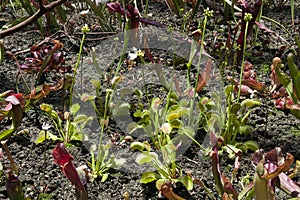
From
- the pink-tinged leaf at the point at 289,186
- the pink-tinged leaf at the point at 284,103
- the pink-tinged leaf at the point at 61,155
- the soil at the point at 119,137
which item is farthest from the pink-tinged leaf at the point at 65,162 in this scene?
the pink-tinged leaf at the point at 284,103

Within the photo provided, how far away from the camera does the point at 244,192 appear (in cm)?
116

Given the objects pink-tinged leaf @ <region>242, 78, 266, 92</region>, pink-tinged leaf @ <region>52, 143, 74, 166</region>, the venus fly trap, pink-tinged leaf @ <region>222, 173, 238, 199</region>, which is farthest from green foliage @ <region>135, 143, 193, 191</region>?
pink-tinged leaf @ <region>242, 78, 266, 92</region>

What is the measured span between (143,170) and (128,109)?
224 mm

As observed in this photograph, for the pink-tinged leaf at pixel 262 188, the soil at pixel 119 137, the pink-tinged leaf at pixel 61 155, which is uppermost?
the pink-tinged leaf at pixel 61 155

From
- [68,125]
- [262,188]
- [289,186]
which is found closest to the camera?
[262,188]

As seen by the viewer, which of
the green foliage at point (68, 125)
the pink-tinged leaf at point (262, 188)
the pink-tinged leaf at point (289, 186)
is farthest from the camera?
the green foliage at point (68, 125)

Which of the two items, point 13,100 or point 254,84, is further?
point 254,84

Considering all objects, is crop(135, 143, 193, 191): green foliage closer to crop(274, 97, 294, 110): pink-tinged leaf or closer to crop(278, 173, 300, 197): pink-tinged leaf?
crop(278, 173, 300, 197): pink-tinged leaf

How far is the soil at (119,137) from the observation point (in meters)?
1.30

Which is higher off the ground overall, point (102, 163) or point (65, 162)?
point (65, 162)

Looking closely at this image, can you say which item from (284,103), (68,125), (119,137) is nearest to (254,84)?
(284,103)

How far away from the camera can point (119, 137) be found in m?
1.49

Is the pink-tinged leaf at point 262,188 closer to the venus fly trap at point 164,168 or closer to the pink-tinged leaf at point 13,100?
the venus fly trap at point 164,168

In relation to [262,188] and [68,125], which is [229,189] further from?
[68,125]
